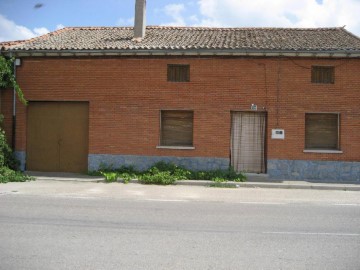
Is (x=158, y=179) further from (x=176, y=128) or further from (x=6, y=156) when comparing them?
(x=6, y=156)

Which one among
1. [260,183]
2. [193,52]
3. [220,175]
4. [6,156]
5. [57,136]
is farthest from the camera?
[57,136]

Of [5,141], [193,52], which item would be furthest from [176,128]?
[5,141]

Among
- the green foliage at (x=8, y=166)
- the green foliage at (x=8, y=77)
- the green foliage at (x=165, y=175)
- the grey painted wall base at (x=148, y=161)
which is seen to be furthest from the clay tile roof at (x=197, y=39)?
the green foliage at (x=165, y=175)

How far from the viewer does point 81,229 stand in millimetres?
6934

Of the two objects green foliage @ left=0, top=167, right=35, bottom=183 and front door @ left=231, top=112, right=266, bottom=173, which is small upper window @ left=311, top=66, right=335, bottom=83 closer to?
front door @ left=231, top=112, right=266, bottom=173

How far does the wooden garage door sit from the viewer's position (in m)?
15.5

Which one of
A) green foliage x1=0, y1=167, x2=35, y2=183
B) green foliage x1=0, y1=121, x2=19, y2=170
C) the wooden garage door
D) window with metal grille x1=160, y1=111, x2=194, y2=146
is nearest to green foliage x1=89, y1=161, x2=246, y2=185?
window with metal grille x1=160, y1=111, x2=194, y2=146

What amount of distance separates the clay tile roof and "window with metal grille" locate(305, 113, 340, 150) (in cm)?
246

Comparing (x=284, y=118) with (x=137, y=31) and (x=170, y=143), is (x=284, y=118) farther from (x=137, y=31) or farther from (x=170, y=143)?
(x=137, y=31)

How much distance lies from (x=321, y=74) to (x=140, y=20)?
818cm

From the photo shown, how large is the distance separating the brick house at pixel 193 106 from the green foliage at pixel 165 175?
1.55 feet

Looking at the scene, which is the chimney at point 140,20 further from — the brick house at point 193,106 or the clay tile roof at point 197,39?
the brick house at point 193,106

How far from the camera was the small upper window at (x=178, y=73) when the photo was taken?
15.0m

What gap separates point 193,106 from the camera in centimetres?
1491
